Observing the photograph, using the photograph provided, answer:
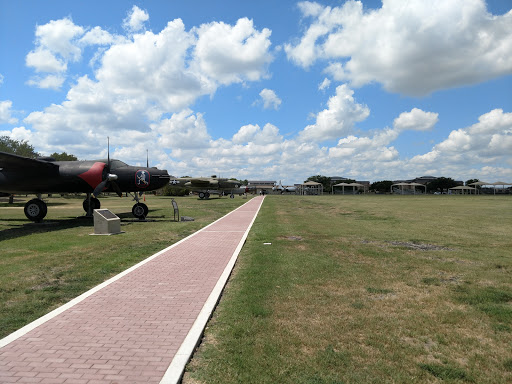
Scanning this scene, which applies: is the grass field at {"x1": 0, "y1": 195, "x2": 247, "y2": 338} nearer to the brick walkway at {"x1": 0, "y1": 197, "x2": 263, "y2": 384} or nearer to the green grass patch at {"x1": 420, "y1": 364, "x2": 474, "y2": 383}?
the brick walkway at {"x1": 0, "y1": 197, "x2": 263, "y2": 384}

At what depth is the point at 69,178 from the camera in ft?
54.9

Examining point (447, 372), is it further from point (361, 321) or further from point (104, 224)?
point (104, 224)

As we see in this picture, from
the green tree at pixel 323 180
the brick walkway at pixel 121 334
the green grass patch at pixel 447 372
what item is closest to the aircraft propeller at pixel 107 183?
the brick walkway at pixel 121 334

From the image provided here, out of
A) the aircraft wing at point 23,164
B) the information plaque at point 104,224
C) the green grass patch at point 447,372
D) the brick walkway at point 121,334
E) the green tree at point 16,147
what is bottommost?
the green grass patch at point 447,372

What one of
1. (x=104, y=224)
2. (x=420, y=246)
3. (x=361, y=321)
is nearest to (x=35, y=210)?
(x=104, y=224)

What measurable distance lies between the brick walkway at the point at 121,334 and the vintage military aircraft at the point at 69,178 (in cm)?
1170

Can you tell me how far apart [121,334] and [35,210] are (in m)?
16.0

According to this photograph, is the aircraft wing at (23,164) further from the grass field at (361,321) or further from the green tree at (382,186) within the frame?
the green tree at (382,186)

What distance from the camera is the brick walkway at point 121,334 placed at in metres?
3.20

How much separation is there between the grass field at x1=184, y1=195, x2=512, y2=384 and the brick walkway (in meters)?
0.32

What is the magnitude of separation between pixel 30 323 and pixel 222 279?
10.2 feet

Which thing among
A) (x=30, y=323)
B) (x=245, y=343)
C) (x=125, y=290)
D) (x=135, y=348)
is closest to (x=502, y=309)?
(x=245, y=343)

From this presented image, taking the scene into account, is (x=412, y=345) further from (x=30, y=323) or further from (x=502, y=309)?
(x=30, y=323)

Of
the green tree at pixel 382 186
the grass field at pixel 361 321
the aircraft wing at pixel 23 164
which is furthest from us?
the green tree at pixel 382 186
